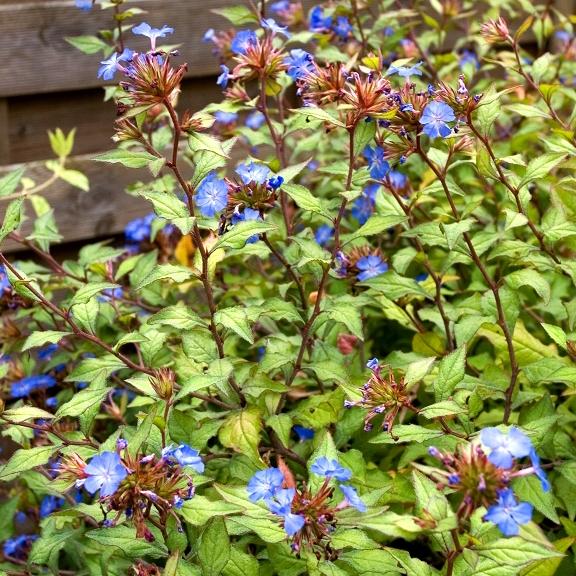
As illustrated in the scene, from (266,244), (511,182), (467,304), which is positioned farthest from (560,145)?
(266,244)

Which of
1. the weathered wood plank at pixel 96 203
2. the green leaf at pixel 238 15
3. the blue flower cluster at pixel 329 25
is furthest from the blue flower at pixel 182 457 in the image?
the weathered wood plank at pixel 96 203

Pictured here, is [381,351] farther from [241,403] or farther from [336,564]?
[336,564]

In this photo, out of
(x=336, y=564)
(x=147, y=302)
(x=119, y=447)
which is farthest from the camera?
(x=147, y=302)

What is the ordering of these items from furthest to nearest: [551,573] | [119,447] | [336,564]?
[551,573]
[336,564]
[119,447]

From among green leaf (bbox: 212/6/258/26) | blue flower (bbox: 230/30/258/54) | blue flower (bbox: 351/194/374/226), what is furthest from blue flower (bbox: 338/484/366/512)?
green leaf (bbox: 212/6/258/26)

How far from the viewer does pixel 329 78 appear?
1.51 m

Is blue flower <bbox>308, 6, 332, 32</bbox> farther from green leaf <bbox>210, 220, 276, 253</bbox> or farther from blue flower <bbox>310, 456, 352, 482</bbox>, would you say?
blue flower <bbox>310, 456, 352, 482</bbox>

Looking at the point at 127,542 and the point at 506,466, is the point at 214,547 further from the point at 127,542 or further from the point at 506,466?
the point at 506,466

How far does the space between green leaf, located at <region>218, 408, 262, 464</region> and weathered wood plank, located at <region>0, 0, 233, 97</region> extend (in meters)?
1.40

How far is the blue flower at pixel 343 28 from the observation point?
2.20 metres

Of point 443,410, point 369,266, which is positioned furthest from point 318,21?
point 443,410

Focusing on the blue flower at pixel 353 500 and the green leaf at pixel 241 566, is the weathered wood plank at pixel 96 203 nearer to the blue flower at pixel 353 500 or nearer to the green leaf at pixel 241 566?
the green leaf at pixel 241 566

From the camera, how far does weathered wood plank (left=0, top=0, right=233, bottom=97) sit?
242cm

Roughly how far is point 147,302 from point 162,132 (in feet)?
1.43
